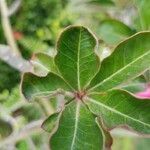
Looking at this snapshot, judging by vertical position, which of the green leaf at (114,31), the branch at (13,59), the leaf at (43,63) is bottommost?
the leaf at (43,63)

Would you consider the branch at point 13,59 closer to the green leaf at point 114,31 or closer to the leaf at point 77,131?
the green leaf at point 114,31

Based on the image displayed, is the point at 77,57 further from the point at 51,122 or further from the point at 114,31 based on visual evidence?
the point at 114,31

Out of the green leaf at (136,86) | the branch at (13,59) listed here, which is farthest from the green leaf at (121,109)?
Answer: the branch at (13,59)

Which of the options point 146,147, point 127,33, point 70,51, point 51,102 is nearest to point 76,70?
point 70,51

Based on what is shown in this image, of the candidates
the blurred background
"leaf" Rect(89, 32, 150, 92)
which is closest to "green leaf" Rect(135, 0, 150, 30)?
the blurred background

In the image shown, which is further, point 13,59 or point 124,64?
point 13,59

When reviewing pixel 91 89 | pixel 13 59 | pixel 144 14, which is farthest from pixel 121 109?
pixel 13 59
